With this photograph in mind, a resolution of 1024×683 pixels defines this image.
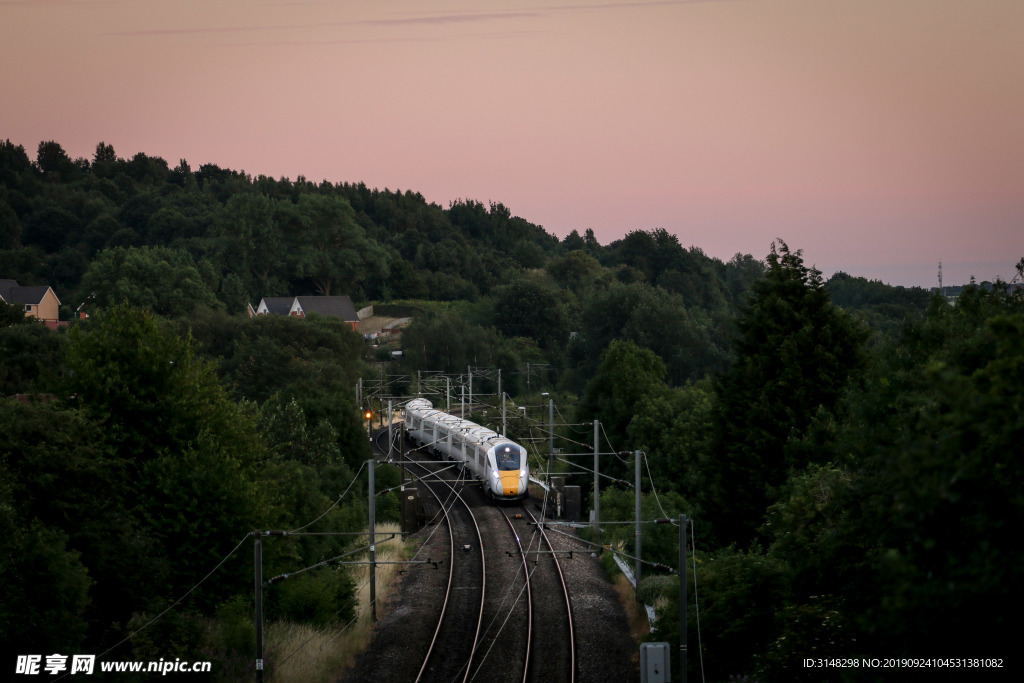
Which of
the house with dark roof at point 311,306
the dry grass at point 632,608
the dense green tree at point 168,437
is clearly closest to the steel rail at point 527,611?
the dry grass at point 632,608

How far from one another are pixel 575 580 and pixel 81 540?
15203mm

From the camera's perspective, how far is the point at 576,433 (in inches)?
1986

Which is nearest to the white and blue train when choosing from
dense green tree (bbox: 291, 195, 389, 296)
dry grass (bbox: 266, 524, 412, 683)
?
dry grass (bbox: 266, 524, 412, 683)

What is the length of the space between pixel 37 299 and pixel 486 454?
8625 centimetres

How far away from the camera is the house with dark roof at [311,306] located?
110 metres

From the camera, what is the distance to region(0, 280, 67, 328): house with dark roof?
10588cm

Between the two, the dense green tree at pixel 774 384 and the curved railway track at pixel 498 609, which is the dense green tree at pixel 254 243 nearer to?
the curved railway track at pixel 498 609

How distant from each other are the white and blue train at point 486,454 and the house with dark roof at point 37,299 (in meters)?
71.7

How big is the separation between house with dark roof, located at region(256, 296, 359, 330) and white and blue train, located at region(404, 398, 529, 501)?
5893cm

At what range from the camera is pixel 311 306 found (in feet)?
365

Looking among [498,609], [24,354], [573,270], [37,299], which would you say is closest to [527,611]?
[498,609]

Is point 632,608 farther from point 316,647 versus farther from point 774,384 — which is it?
point 316,647

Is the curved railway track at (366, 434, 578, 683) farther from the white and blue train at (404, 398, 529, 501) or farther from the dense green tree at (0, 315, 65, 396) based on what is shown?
the dense green tree at (0, 315, 65, 396)

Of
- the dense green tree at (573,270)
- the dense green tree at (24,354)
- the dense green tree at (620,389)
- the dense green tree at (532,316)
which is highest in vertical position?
the dense green tree at (573,270)
